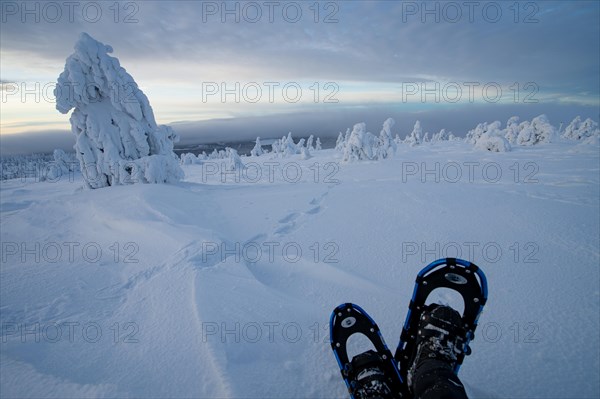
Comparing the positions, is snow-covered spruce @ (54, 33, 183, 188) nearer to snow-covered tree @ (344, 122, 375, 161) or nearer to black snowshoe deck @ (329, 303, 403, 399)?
black snowshoe deck @ (329, 303, 403, 399)

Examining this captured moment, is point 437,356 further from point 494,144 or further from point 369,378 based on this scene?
point 494,144

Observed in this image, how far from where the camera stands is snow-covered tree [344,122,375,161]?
26.7 metres

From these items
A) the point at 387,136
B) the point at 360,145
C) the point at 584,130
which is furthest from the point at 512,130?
the point at 360,145

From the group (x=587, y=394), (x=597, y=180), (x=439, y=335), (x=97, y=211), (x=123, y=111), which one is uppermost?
(x=123, y=111)

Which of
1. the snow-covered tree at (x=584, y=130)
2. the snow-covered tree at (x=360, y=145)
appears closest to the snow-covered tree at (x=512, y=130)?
the snow-covered tree at (x=584, y=130)

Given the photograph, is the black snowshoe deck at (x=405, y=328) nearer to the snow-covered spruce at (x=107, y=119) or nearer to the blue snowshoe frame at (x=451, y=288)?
the blue snowshoe frame at (x=451, y=288)

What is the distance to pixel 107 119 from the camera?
36.9 feet

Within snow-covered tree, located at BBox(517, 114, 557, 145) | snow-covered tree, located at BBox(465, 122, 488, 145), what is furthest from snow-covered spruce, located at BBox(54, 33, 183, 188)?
snow-covered tree, located at BBox(517, 114, 557, 145)

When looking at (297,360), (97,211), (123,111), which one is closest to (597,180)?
(297,360)

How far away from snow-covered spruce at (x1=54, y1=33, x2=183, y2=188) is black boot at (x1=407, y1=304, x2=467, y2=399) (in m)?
11.1

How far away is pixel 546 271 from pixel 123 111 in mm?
14363

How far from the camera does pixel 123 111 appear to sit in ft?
37.5

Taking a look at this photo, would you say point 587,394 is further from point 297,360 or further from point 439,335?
point 297,360

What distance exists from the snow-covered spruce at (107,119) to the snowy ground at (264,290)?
395cm
